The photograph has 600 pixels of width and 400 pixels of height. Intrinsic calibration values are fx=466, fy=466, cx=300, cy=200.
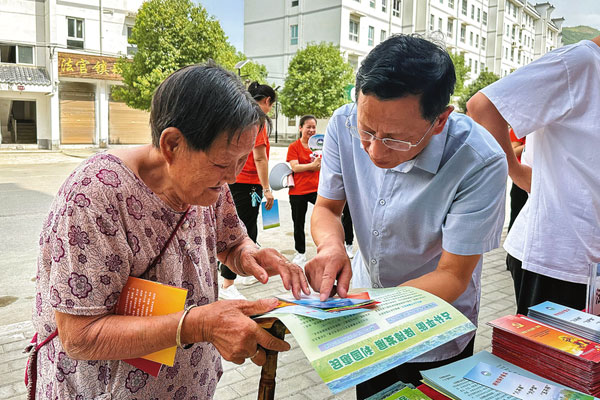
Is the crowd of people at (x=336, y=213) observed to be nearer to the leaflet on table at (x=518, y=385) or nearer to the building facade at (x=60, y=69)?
the leaflet on table at (x=518, y=385)

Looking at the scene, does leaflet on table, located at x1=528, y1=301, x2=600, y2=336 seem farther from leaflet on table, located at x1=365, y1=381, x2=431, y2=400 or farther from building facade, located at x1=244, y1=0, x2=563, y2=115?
building facade, located at x1=244, y1=0, x2=563, y2=115

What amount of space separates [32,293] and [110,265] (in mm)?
3612

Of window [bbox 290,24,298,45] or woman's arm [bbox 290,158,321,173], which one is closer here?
woman's arm [bbox 290,158,321,173]

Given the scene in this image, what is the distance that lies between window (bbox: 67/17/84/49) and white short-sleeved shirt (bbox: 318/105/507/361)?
22049mm

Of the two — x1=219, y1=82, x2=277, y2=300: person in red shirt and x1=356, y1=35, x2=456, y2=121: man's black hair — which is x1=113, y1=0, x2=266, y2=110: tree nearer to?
x1=219, y1=82, x2=277, y2=300: person in red shirt

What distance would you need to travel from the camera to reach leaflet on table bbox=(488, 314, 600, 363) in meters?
1.14

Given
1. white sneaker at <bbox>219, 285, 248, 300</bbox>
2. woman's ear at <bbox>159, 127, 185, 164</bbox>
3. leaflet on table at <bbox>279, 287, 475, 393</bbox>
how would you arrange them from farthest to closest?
white sneaker at <bbox>219, 285, 248, 300</bbox>
woman's ear at <bbox>159, 127, 185, 164</bbox>
leaflet on table at <bbox>279, 287, 475, 393</bbox>

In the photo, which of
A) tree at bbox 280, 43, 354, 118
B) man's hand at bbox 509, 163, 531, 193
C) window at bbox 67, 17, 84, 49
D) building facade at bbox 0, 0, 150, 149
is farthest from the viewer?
tree at bbox 280, 43, 354, 118

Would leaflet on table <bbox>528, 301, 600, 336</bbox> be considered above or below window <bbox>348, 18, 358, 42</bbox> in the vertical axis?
below

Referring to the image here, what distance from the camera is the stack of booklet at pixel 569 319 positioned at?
125cm

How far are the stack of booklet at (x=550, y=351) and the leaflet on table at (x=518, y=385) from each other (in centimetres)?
5

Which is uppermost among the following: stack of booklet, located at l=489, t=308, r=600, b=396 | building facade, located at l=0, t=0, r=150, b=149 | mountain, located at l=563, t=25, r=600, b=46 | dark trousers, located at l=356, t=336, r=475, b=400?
building facade, located at l=0, t=0, r=150, b=149

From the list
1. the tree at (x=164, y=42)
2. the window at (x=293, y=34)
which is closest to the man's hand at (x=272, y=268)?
the tree at (x=164, y=42)

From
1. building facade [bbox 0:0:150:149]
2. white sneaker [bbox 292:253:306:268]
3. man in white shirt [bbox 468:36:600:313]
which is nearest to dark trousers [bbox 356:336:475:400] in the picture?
man in white shirt [bbox 468:36:600:313]
